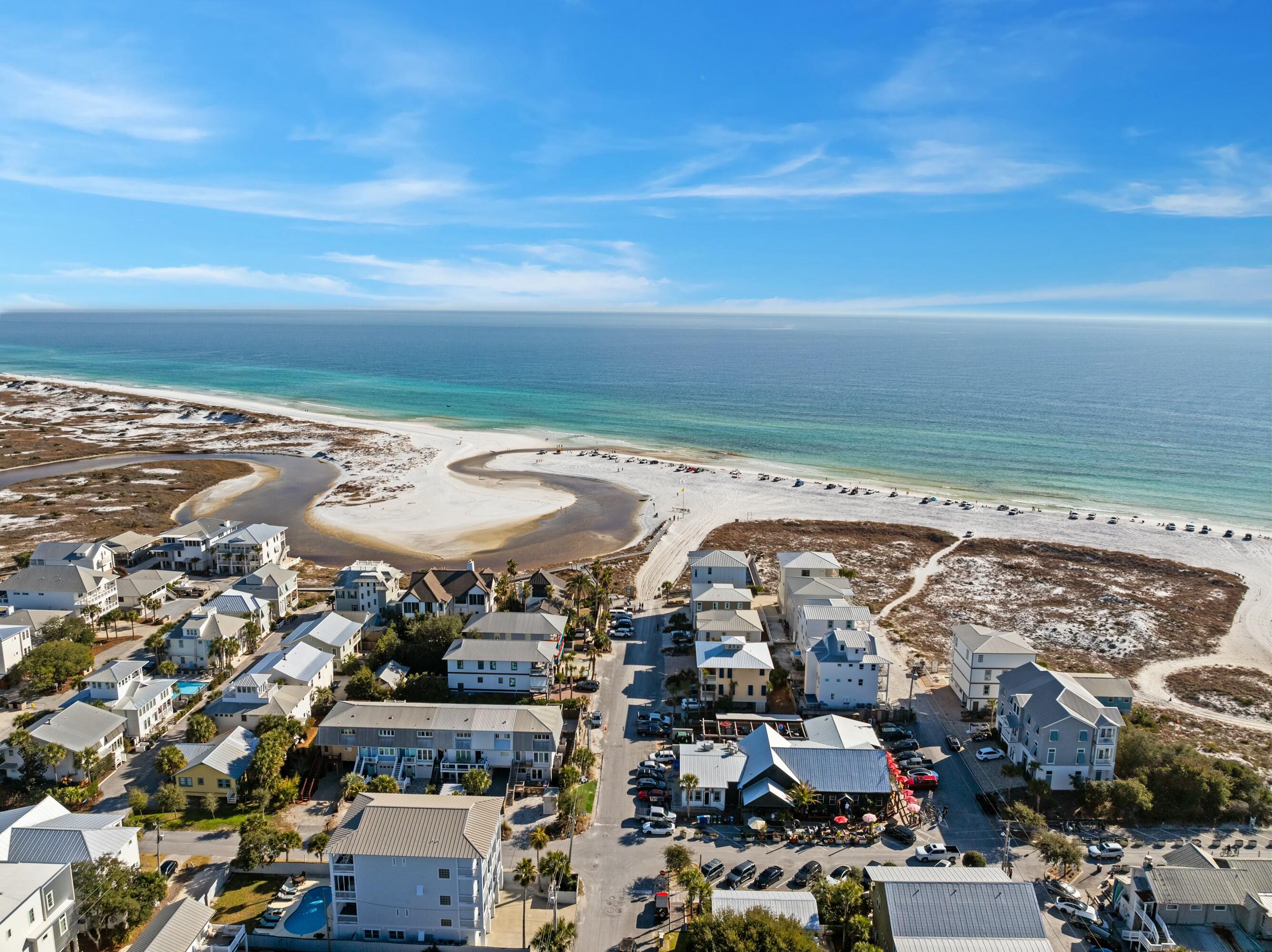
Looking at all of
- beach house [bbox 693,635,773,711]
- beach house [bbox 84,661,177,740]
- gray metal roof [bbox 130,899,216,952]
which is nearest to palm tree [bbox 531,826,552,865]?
gray metal roof [bbox 130,899,216,952]

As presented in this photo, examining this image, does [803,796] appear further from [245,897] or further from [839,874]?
[245,897]

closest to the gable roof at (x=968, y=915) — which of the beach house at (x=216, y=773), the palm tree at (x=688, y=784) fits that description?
the palm tree at (x=688, y=784)

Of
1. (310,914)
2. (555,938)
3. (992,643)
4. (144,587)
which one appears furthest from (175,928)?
(992,643)

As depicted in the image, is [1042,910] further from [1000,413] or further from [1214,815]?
[1000,413]

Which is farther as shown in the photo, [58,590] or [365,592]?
[365,592]

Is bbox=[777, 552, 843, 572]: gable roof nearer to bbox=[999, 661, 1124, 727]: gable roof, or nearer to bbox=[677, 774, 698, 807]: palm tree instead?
bbox=[999, 661, 1124, 727]: gable roof
